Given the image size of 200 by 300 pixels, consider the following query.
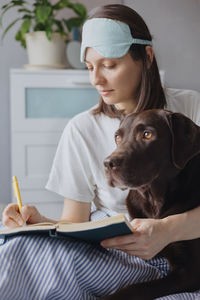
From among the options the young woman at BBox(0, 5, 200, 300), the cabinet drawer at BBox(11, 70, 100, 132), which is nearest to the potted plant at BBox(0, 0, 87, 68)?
the cabinet drawer at BBox(11, 70, 100, 132)

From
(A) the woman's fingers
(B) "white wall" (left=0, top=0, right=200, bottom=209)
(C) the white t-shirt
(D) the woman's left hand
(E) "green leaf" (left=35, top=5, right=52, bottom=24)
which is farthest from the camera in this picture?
(B) "white wall" (left=0, top=0, right=200, bottom=209)

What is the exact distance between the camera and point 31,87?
2.86 metres

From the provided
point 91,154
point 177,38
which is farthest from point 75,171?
point 177,38

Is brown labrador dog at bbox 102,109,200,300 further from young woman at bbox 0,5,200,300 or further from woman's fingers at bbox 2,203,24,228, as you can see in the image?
woman's fingers at bbox 2,203,24,228

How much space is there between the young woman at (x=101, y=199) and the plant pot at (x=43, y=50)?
140 centimetres

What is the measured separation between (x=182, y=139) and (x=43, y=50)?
2.06 meters

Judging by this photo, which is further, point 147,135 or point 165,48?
point 165,48

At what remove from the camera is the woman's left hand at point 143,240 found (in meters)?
0.97

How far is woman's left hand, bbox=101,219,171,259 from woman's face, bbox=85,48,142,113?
1.67 ft

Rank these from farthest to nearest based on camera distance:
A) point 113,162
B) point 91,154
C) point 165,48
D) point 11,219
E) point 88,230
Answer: point 165,48
point 91,154
point 11,219
point 113,162
point 88,230

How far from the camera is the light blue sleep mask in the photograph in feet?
4.44

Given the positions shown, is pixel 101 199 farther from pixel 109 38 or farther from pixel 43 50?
pixel 43 50

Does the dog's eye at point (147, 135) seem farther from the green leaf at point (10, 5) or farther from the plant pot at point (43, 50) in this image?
the green leaf at point (10, 5)

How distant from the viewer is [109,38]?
4.49 feet
